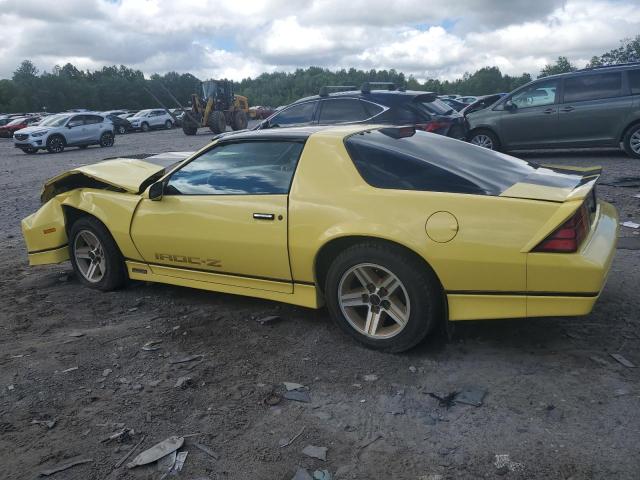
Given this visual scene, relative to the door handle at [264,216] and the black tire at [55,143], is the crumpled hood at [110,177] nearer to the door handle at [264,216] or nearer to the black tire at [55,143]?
the door handle at [264,216]

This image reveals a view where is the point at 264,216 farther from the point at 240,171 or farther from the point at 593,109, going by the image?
the point at 593,109

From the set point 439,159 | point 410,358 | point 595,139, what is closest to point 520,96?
point 595,139

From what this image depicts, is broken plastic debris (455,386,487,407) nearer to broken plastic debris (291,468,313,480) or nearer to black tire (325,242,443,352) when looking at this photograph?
black tire (325,242,443,352)

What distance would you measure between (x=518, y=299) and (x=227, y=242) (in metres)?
1.99

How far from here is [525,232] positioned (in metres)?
3.05

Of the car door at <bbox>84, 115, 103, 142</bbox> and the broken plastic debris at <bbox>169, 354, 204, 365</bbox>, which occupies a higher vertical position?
the car door at <bbox>84, 115, 103, 142</bbox>

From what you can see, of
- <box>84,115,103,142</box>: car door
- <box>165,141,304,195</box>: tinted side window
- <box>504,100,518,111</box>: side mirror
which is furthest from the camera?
<box>84,115,103,142</box>: car door

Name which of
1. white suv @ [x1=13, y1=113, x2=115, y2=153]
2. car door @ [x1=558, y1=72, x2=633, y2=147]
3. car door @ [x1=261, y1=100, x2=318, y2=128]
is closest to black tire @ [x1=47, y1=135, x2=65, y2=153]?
white suv @ [x1=13, y1=113, x2=115, y2=153]

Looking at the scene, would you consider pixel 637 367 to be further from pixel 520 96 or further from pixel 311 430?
pixel 520 96

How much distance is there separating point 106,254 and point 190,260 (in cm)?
101

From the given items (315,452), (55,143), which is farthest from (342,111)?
(55,143)

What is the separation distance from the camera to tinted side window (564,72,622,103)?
10477mm

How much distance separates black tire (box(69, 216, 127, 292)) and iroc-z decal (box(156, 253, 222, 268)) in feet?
1.86

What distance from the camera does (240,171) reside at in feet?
13.6
